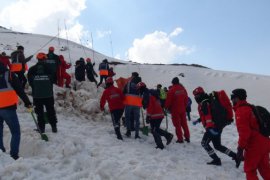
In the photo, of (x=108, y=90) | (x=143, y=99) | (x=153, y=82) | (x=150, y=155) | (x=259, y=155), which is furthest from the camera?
(x=153, y=82)

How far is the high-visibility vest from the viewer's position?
7.51 meters

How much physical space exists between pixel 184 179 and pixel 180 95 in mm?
4345

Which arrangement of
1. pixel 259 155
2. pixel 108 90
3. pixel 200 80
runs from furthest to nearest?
pixel 200 80
pixel 108 90
pixel 259 155

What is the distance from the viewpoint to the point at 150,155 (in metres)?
9.26

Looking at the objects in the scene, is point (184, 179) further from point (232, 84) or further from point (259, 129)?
point (232, 84)

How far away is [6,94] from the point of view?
7559 mm

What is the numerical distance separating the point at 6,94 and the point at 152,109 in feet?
13.9

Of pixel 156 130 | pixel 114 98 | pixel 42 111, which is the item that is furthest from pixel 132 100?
pixel 42 111

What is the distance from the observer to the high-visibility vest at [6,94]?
751cm

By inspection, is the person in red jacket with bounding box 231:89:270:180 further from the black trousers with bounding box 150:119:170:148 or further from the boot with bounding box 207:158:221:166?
the black trousers with bounding box 150:119:170:148

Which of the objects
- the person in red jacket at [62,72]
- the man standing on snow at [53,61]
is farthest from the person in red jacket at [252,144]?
the person in red jacket at [62,72]

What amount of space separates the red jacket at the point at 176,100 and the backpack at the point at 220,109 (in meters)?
2.36

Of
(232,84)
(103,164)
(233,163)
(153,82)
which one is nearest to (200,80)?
(232,84)

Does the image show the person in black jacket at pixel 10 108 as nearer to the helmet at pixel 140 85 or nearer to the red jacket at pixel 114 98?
the red jacket at pixel 114 98
